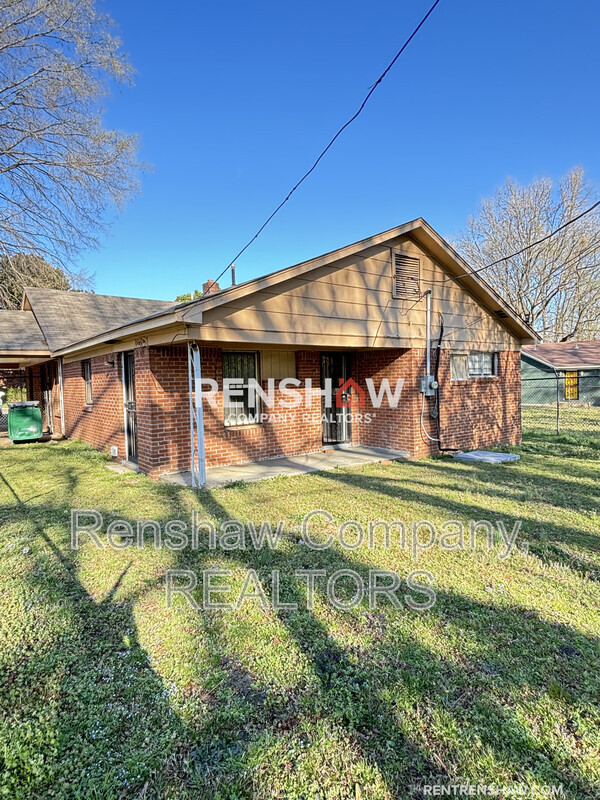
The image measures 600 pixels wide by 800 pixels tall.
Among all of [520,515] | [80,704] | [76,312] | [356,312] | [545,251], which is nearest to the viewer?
[80,704]

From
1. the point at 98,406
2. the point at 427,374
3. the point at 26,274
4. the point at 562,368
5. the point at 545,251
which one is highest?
the point at 545,251

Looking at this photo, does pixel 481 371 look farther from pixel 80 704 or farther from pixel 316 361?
pixel 80 704

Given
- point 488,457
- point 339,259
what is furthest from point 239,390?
point 488,457

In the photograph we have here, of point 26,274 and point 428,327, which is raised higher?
point 26,274

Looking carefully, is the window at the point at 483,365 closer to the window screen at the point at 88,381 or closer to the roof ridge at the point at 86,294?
the window screen at the point at 88,381

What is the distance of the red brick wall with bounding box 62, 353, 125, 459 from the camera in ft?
28.8

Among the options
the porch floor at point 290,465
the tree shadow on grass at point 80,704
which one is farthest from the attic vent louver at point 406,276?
the tree shadow on grass at point 80,704

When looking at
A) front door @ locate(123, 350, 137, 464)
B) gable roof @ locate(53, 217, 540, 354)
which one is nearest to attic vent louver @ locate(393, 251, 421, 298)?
gable roof @ locate(53, 217, 540, 354)

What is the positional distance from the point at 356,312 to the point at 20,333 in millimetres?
10479

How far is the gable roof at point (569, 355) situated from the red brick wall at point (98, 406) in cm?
1989

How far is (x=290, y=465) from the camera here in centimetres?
820

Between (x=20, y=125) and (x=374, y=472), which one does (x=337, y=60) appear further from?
(x=20, y=125)

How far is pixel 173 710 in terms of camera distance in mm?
2195

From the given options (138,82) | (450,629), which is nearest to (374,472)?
(450,629)
